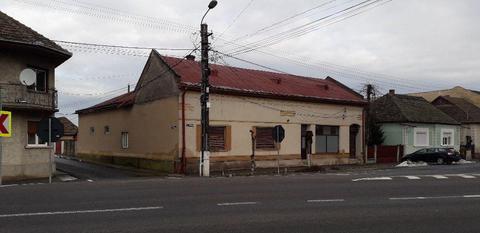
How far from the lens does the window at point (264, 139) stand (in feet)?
105

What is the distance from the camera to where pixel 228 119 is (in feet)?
100

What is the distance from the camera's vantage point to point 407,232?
8.67 m

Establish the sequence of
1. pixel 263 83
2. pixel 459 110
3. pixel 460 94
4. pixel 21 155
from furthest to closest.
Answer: pixel 460 94 → pixel 459 110 → pixel 263 83 → pixel 21 155

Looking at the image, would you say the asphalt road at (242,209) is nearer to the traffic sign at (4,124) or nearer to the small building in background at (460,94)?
the traffic sign at (4,124)

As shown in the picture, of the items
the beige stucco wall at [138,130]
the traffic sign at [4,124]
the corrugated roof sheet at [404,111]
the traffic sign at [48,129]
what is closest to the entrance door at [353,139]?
the corrugated roof sheet at [404,111]

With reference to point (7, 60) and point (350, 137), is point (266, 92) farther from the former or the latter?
point (7, 60)

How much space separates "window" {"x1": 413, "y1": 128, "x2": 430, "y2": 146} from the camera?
4556 cm

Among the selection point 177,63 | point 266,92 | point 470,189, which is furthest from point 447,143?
point 470,189

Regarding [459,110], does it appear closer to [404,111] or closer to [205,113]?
[404,111]

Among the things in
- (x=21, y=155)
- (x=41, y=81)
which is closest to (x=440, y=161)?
(x=41, y=81)

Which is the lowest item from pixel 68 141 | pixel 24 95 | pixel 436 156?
pixel 436 156

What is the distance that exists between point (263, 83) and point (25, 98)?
1533 cm

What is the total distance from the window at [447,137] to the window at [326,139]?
54.4 ft

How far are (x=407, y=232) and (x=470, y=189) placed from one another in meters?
8.46
